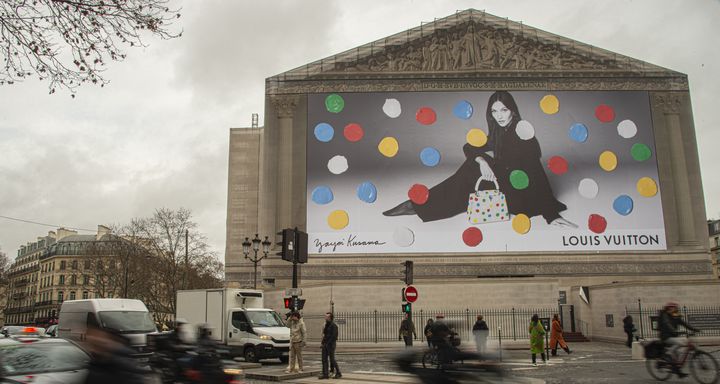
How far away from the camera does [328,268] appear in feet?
145

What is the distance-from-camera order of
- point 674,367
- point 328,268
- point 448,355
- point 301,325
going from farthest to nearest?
point 328,268
point 301,325
point 674,367
point 448,355

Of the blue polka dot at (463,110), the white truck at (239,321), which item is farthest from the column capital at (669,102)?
the white truck at (239,321)

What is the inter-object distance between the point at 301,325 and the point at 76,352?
822 cm

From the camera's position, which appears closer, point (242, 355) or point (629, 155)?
point (242, 355)

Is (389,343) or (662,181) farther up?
(662,181)

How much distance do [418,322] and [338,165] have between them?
15016 millimetres

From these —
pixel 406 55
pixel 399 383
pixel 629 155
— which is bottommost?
pixel 399 383

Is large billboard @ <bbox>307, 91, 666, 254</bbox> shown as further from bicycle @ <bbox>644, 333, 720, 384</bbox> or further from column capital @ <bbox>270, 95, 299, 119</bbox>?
bicycle @ <bbox>644, 333, 720, 384</bbox>

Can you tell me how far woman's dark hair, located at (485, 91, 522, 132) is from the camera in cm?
4659

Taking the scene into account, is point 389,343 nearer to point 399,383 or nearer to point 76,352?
point 399,383

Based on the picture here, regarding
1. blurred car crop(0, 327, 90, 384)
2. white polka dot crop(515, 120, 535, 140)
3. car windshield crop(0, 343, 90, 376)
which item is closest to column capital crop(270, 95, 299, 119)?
white polka dot crop(515, 120, 535, 140)

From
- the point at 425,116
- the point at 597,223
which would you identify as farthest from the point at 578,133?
the point at 425,116

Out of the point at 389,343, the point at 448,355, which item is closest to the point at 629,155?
the point at 389,343

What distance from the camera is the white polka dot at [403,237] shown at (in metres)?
44.2
